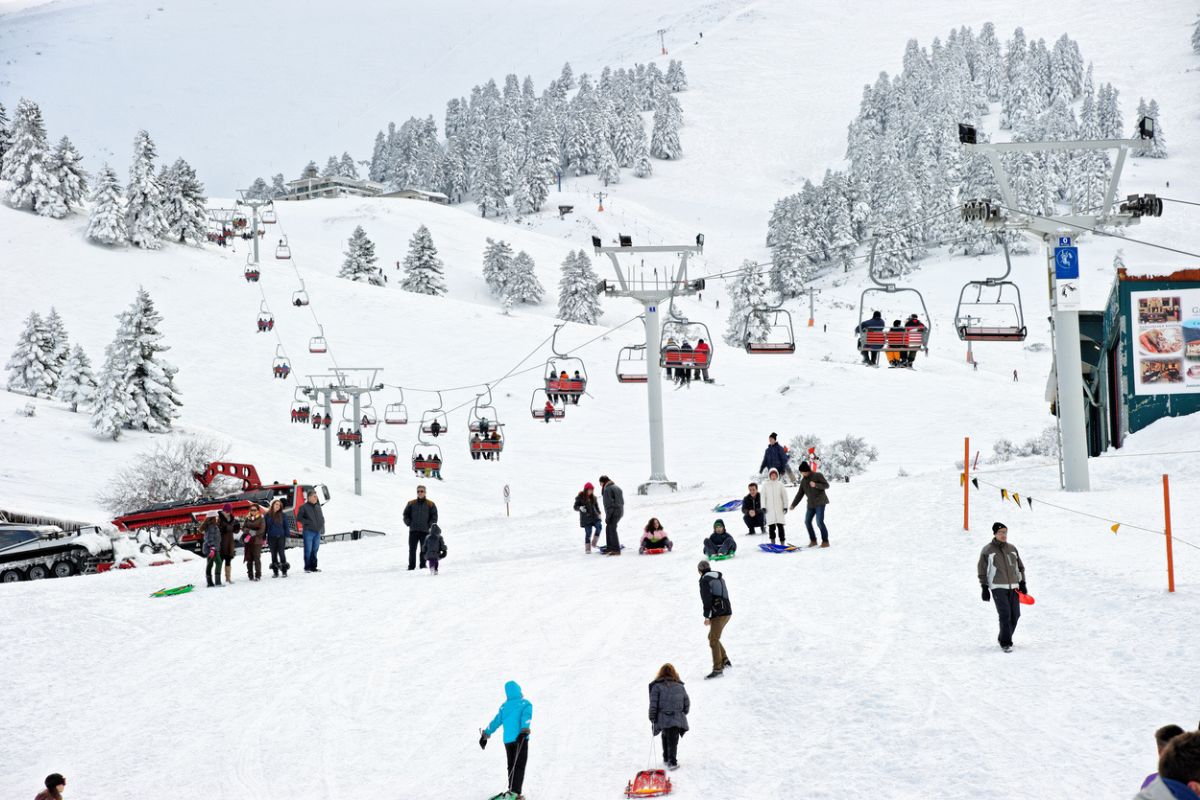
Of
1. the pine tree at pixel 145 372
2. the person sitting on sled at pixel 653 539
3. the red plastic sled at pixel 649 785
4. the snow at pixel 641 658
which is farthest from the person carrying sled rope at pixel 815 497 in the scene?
the pine tree at pixel 145 372

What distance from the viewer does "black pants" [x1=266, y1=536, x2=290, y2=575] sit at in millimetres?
22953

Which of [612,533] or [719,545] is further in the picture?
[612,533]

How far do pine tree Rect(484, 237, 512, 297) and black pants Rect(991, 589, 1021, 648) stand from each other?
101 meters

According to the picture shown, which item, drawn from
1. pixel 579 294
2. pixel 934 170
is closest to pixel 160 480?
pixel 579 294

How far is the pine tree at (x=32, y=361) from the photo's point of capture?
65.5 m

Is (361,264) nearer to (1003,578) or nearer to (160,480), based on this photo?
(160,480)

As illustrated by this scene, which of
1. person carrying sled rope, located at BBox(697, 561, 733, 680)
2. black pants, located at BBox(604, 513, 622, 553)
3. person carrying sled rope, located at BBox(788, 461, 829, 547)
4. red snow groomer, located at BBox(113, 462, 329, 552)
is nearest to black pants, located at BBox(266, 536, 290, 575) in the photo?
black pants, located at BBox(604, 513, 622, 553)

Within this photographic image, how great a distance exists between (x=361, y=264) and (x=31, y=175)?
94.6 feet

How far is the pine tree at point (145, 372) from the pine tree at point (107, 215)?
39428mm

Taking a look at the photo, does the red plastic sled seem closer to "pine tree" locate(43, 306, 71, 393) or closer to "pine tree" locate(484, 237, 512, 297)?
"pine tree" locate(43, 306, 71, 393)

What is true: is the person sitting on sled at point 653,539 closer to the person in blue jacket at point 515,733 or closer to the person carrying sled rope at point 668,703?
the person carrying sled rope at point 668,703

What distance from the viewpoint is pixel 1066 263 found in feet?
79.2

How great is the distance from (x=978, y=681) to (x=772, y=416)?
178ft

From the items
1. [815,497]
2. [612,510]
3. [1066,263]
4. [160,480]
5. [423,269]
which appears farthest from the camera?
[423,269]
